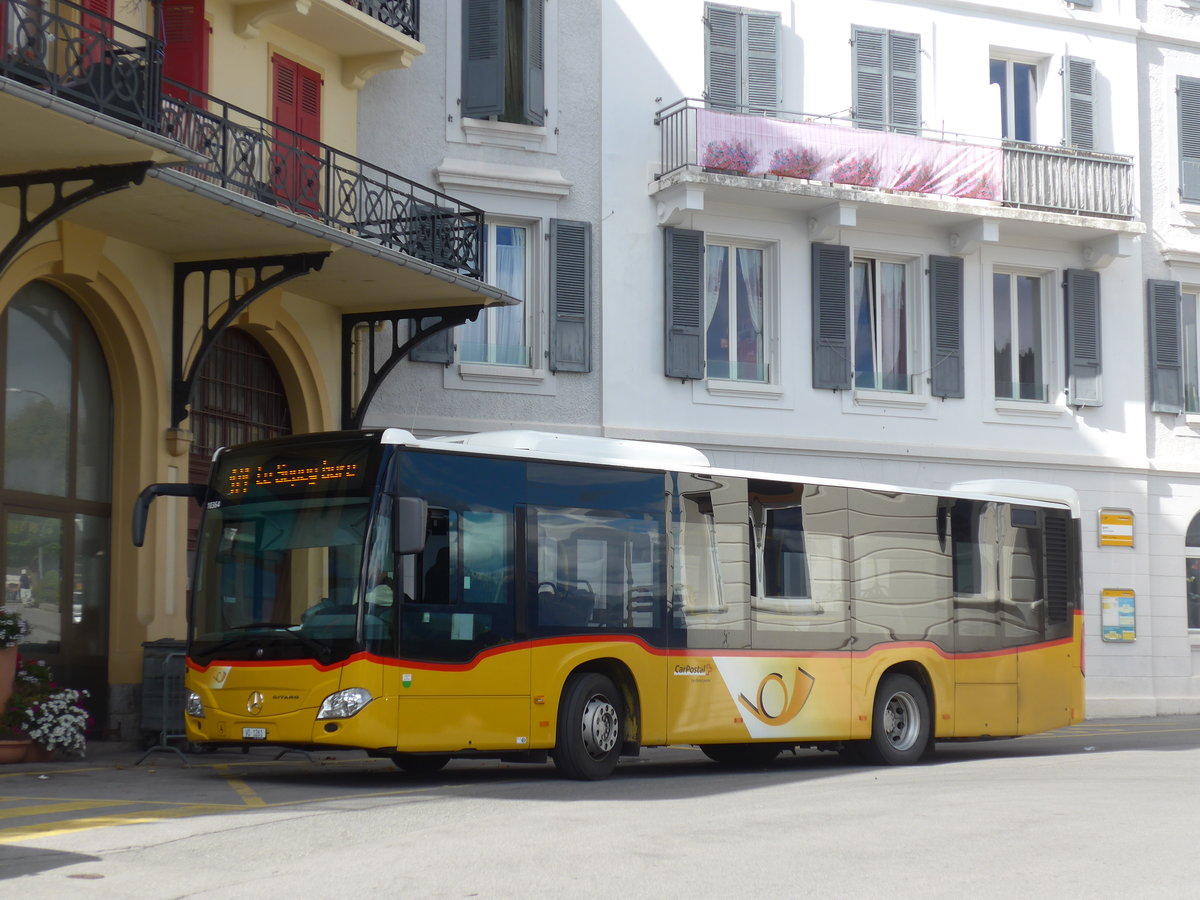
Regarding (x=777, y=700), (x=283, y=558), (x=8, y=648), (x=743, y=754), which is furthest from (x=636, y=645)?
(x=8, y=648)

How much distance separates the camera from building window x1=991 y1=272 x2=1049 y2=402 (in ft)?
86.3

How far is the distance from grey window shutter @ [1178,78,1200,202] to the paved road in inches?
579

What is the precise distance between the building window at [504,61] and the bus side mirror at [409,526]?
10.9m

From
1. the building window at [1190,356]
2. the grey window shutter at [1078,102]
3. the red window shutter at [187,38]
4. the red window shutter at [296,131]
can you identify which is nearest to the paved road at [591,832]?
the red window shutter at [296,131]

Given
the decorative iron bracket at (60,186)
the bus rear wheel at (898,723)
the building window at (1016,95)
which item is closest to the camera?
the decorative iron bracket at (60,186)

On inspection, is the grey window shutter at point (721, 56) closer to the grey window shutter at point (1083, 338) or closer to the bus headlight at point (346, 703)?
the grey window shutter at point (1083, 338)

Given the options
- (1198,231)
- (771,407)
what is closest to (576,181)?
(771,407)

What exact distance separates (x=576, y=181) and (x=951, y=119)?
6297mm

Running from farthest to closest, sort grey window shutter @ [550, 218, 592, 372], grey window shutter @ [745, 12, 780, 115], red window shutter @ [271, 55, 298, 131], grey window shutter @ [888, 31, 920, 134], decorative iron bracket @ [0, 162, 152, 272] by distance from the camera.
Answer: grey window shutter @ [888, 31, 920, 134], grey window shutter @ [745, 12, 780, 115], grey window shutter @ [550, 218, 592, 372], red window shutter @ [271, 55, 298, 131], decorative iron bracket @ [0, 162, 152, 272]

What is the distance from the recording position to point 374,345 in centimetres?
2162

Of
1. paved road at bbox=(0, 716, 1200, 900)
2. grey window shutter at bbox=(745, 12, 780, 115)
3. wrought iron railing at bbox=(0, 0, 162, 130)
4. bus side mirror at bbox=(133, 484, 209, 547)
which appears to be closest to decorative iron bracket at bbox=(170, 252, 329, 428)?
wrought iron railing at bbox=(0, 0, 162, 130)

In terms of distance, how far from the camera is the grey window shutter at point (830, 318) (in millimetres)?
24641

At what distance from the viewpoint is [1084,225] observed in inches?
1009

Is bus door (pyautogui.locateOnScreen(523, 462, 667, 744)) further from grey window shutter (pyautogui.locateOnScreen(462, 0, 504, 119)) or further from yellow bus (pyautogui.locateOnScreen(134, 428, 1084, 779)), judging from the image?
grey window shutter (pyautogui.locateOnScreen(462, 0, 504, 119))
